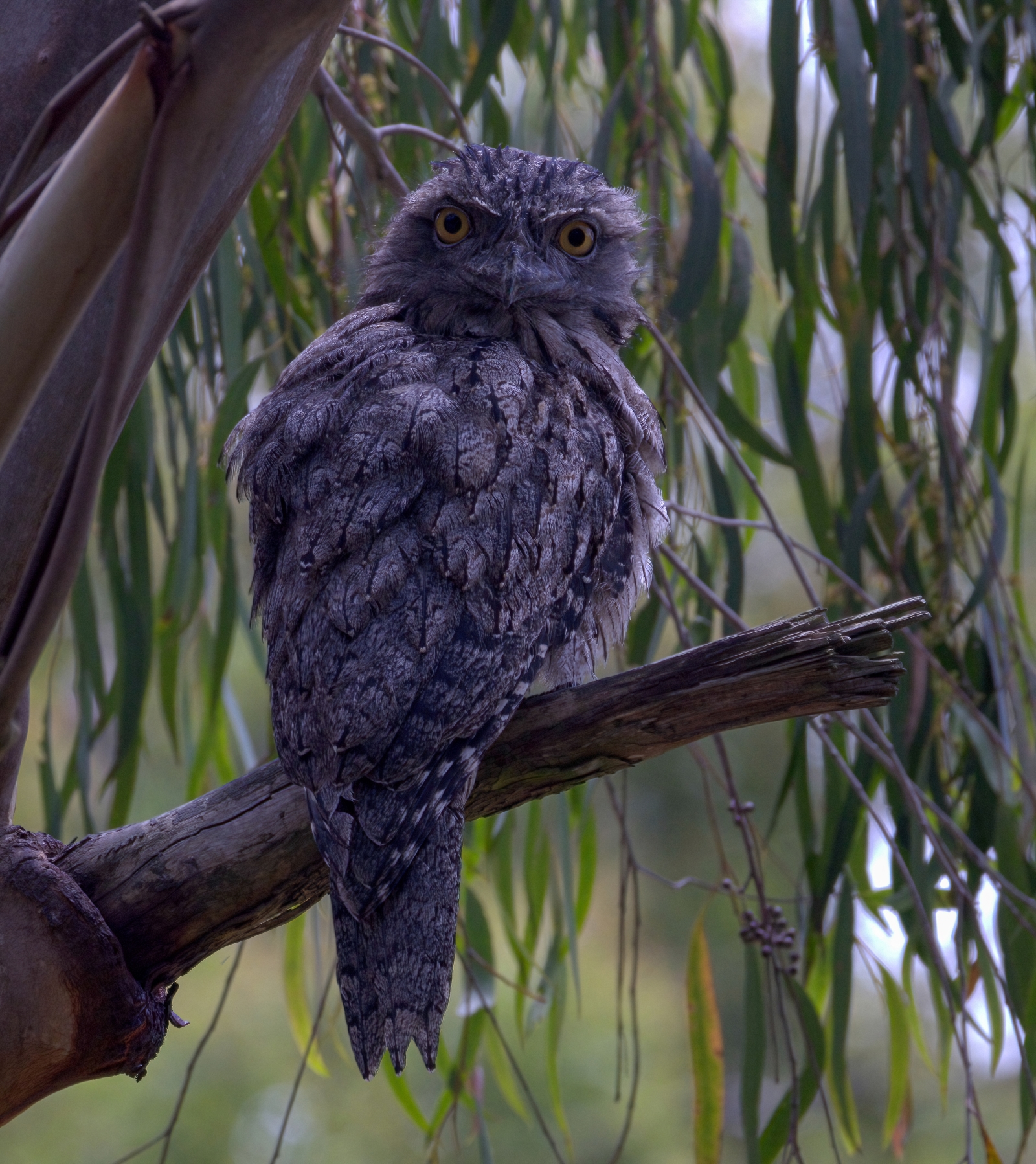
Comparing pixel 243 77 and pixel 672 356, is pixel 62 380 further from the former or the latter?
pixel 672 356

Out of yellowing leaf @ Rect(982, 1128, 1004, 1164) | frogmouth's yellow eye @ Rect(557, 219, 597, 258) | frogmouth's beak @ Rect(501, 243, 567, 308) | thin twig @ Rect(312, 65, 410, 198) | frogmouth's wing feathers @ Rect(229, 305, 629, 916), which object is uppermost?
thin twig @ Rect(312, 65, 410, 198)

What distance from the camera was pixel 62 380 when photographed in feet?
4.07

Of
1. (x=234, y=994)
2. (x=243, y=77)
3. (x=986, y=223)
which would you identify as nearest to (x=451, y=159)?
(x=986, y=223)

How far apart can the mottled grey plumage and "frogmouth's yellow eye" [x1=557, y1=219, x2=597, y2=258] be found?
0.01m

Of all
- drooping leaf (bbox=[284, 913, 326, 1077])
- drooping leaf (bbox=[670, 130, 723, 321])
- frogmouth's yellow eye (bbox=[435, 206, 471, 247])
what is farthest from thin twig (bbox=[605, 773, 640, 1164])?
frogmouth's yellow eye (bbox=[435, 206, 471, 247])

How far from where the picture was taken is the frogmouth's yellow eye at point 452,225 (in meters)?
1.93

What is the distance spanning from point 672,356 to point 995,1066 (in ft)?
4.51

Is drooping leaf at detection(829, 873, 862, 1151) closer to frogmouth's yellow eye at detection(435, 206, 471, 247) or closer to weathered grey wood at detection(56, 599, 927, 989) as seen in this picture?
weathered grey wood at detection(56, 599, 927, 989)

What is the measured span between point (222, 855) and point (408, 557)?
1.45ft

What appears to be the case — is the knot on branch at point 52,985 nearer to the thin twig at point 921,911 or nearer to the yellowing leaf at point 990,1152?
the thin twig at point 921,911

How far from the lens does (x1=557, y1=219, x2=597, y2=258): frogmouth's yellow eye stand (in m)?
1.95

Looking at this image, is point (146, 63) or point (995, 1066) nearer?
point (146, 63)

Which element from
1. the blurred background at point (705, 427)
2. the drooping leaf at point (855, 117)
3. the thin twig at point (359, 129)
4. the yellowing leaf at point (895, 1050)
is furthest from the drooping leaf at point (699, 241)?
the yellowing leaf at point (895, 1050)

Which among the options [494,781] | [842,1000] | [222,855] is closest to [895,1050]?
[842,1000]
